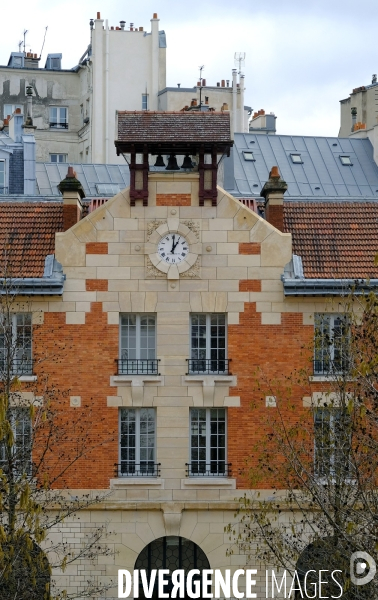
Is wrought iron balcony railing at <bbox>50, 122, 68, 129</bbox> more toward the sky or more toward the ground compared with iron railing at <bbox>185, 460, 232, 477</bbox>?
more toward the sky

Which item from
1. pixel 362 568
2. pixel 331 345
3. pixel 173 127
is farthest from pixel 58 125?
pixel 362 568

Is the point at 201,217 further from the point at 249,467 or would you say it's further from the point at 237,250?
the point at 249,467

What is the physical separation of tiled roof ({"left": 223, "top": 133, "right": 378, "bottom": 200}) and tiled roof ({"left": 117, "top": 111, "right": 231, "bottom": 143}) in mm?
28547

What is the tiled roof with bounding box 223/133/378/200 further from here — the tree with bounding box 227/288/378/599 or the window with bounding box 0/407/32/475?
the window with bounding box 0/407/32/475

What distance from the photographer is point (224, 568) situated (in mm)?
41281

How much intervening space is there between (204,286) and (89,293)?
9.76 ft

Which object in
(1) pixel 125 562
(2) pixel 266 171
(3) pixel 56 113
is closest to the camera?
(1) pixel 125 562

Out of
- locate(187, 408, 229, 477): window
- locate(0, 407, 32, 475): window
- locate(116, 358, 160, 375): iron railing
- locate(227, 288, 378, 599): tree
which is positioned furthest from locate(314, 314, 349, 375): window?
locate(0, 407, 32, 475): window

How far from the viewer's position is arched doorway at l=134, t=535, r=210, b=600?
41.5 metres

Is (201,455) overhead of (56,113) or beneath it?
beneath

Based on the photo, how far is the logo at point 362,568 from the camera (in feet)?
116

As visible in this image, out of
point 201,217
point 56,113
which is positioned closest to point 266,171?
point 56,113

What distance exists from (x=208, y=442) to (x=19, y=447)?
564 cm

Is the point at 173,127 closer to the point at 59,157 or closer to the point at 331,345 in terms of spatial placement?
the point at 331,345
